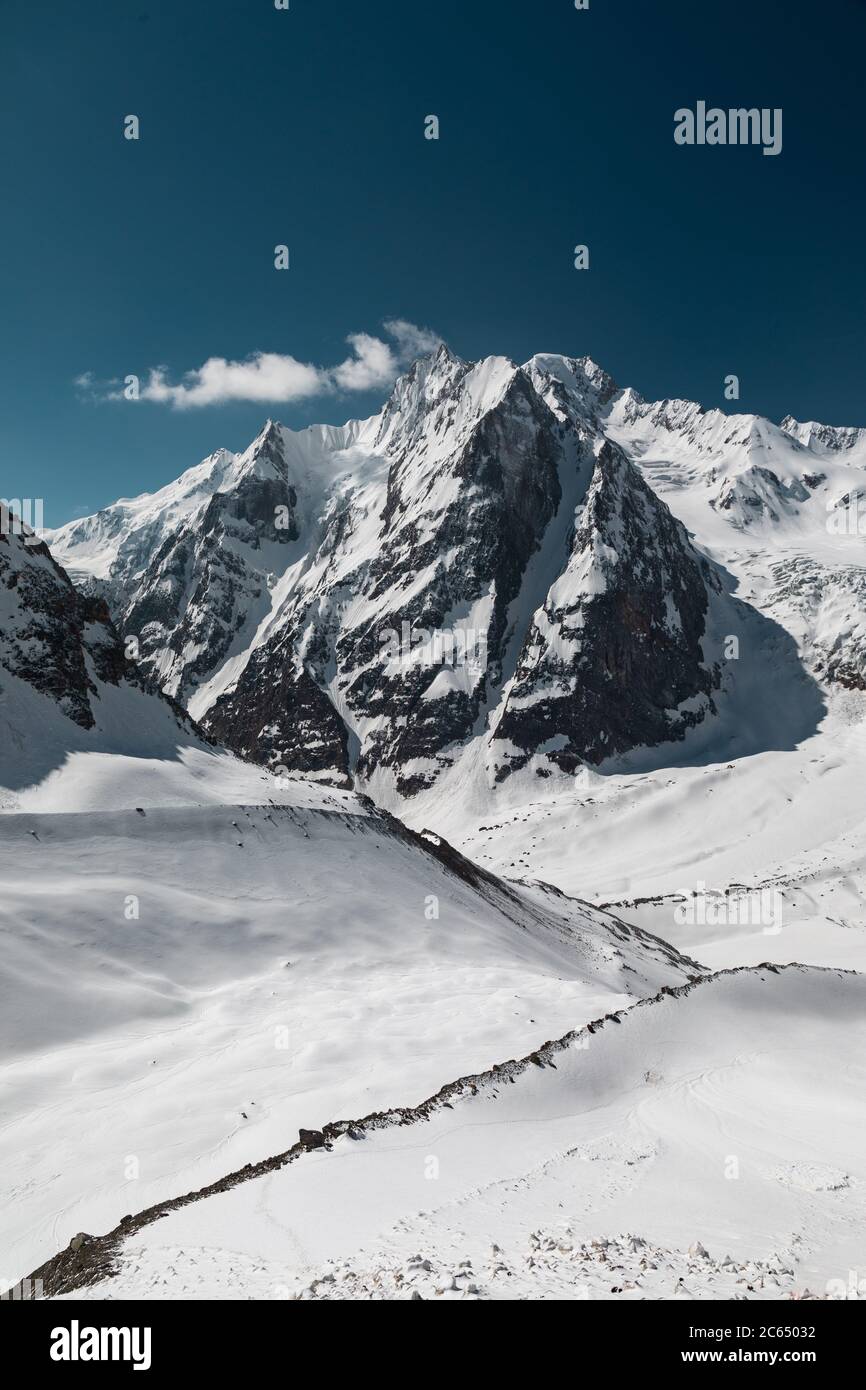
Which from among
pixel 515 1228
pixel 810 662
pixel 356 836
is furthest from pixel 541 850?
pixel 515 1228

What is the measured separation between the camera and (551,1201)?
9.88 m

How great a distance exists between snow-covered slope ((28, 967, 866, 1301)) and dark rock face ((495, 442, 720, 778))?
119m

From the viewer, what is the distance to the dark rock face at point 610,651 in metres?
138

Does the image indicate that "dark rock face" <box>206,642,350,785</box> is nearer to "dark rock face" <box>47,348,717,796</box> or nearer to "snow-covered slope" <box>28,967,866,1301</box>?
"dark rock face" <box>47,348,717,796</box>

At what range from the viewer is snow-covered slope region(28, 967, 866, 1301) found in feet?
23.1

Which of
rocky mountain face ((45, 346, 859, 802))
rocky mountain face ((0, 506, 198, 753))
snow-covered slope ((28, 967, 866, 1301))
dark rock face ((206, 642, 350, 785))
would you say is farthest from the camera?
dark rock face ((206, 642, 350, 785))

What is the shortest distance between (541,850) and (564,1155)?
9616 cm

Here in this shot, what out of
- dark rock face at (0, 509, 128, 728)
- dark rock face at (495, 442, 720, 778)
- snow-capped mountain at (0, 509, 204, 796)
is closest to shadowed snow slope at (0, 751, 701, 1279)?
snow-capped mountain at (0, 509, 204, 796)

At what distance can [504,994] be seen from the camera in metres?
24.5

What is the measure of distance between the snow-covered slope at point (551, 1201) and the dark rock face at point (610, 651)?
119 metres

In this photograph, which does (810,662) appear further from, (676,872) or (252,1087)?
(252,1087)

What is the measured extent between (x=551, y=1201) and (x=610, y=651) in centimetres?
14048

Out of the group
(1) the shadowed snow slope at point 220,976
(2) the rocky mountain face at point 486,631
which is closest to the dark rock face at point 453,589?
(2) the rocky mountain face at point 486,631

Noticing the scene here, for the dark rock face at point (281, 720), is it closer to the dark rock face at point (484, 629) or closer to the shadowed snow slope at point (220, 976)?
the dark rock face at point (484, 629)
